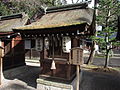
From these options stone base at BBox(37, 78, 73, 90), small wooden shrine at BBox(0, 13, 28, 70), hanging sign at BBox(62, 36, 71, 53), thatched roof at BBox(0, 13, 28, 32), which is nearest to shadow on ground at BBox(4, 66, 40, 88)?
small wooden shrine at BBox(0, 13, 28, 70)

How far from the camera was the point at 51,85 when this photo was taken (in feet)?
24.1

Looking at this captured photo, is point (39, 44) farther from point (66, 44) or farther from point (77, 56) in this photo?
point (77, 56)

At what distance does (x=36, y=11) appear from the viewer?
22922 mm

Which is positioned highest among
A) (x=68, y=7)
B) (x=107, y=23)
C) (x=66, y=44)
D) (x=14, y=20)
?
(x=68, y=7)

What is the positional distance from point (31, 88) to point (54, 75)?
186 cm

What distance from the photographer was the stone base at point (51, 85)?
22.9ft

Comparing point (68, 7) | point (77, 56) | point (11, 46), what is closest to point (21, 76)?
point (11, 46)

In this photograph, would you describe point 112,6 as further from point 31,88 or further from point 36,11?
point 36,11

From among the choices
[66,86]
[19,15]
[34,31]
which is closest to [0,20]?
[19,15]

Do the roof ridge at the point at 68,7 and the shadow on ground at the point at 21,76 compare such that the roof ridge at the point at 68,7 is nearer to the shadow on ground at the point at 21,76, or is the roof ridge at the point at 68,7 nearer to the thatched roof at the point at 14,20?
the thatched roof at the point at 14,20

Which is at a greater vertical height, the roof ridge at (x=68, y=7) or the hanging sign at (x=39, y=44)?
the roof ridge at (x=68, y=7)

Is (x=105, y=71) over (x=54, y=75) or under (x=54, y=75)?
under

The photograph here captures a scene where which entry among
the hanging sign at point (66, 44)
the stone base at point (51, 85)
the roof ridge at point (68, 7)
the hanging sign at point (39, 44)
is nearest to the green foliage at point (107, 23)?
the roof ridge at point (68, 7)

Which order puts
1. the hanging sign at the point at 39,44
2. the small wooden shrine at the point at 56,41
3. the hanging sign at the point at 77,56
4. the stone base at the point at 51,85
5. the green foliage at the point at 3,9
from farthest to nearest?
the green foliage at the point at 3,9
the hanging sign at the point at 39,44
the stone base at the point at 51,85
the small wooden shrine at the point at 56,41
the hanging sign at the point at 77,56
